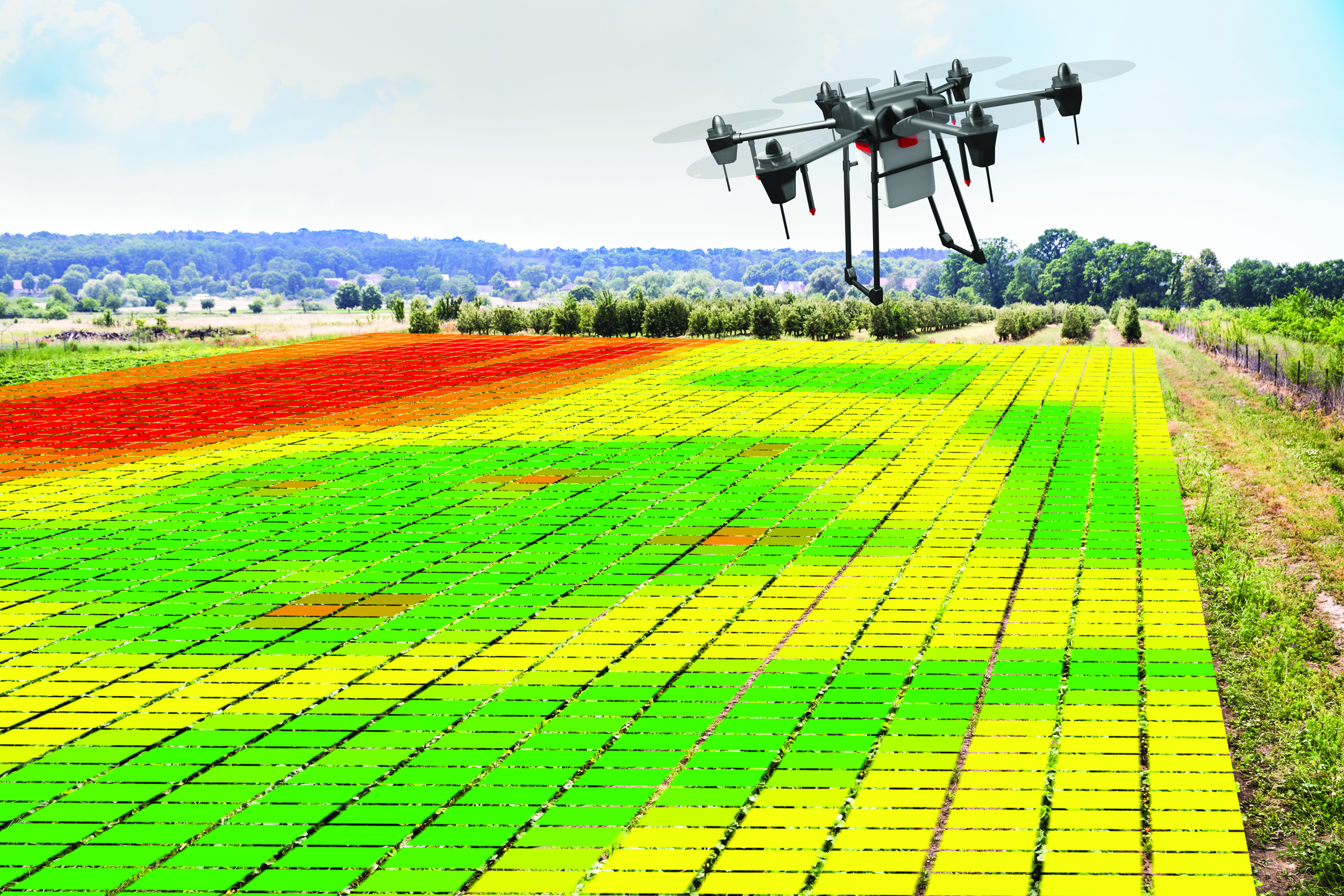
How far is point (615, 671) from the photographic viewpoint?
4.38 meters

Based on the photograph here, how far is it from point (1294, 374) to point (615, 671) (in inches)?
638

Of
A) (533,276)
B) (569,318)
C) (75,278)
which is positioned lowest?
(569,318)

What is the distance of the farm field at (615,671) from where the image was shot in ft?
10.2

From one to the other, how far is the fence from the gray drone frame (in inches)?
379

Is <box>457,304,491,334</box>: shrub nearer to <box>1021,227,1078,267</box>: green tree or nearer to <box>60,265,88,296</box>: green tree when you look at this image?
<box>1021,227,1078,267</box>: green tree

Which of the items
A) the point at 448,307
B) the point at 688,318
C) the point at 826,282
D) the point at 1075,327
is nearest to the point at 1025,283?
the point at 826,282

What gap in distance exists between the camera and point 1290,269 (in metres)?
78.4

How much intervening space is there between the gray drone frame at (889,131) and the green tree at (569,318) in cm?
2460

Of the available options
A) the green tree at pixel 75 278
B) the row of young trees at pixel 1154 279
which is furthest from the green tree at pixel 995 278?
the green tree at pixel 75 278

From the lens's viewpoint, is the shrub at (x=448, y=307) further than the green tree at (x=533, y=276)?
No

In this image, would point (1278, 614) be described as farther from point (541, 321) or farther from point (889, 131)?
point (541, 321)

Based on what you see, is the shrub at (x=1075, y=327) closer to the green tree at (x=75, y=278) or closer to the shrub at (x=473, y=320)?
the shrub at (x=473, y=320)

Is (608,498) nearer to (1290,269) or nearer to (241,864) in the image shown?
(241,864)

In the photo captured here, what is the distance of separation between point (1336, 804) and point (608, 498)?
4791 mm
